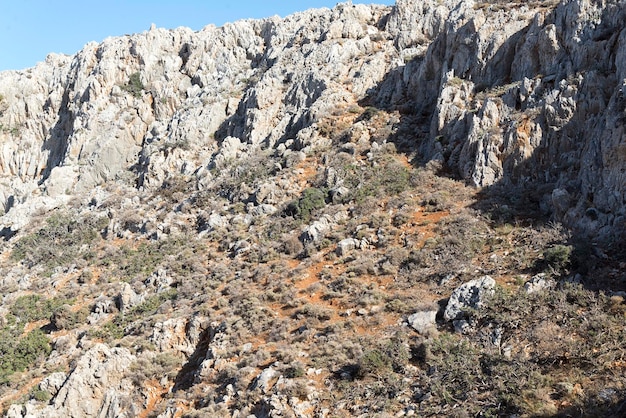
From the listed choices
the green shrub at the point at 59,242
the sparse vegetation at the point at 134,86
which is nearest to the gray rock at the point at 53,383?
the green shrub at the point at 59,242

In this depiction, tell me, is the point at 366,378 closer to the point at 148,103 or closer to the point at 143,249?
the point at 143,249

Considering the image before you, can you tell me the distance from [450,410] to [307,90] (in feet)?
93.1

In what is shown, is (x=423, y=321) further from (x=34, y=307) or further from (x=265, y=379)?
(x=34, y=307)

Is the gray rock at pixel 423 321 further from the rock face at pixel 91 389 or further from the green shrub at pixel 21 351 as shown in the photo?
the green shrub at pixel 21 351

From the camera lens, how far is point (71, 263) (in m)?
27.2

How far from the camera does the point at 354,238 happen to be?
19531mm

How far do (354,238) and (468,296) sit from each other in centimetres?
719

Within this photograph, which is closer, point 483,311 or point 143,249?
point 483,311

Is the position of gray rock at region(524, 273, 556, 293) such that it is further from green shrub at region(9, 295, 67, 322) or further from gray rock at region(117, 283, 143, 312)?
green shrub at region(9, 295, 67, 322)

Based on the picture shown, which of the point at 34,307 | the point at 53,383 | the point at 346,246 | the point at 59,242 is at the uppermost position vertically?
the point at 346,246

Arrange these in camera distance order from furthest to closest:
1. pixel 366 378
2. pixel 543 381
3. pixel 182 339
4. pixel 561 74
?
pixel 561 74, pixel 182 339, pixel 366 378, pixel 543 381

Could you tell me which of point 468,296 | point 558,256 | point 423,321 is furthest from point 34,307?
point 558,256

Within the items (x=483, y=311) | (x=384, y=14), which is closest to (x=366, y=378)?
(x=483, y=311)

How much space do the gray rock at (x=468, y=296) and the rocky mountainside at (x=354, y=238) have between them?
0.26 ft
